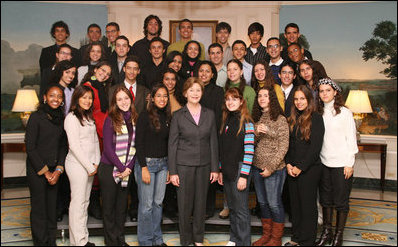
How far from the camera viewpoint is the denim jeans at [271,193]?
385 centimetres

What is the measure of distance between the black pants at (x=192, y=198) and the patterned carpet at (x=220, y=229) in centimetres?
31

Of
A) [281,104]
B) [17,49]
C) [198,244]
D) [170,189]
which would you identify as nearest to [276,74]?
[281,104]

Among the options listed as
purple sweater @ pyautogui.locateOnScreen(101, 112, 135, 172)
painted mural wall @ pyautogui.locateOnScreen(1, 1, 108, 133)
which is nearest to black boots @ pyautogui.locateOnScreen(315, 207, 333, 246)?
purple sweater @ pyautogui.locateOnScreen(101, 112, 135, 172)

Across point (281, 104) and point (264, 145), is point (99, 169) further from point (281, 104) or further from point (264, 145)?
point (281, 104)

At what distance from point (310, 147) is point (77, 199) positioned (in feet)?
7.52

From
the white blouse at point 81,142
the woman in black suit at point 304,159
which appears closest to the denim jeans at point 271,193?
the woman in black suit at point 304,159

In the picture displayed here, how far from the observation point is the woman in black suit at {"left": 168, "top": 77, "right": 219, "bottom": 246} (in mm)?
3785

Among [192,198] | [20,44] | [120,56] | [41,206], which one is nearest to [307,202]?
[192,198]

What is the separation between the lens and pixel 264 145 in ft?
12.7

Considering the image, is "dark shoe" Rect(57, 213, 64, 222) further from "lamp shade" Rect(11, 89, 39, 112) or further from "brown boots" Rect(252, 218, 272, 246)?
"lamp shade" Rect(11, 89, 39, 112)

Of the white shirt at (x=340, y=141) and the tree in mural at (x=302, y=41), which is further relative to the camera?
the tree in mural at (x=302, y=41)

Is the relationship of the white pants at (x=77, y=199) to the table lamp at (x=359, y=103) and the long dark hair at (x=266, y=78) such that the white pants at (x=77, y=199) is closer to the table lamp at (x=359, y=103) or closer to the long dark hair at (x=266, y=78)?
the long dark hair at (x=266, y=78)

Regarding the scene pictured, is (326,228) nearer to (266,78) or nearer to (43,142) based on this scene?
(266,78)

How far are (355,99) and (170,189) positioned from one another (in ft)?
12.2
